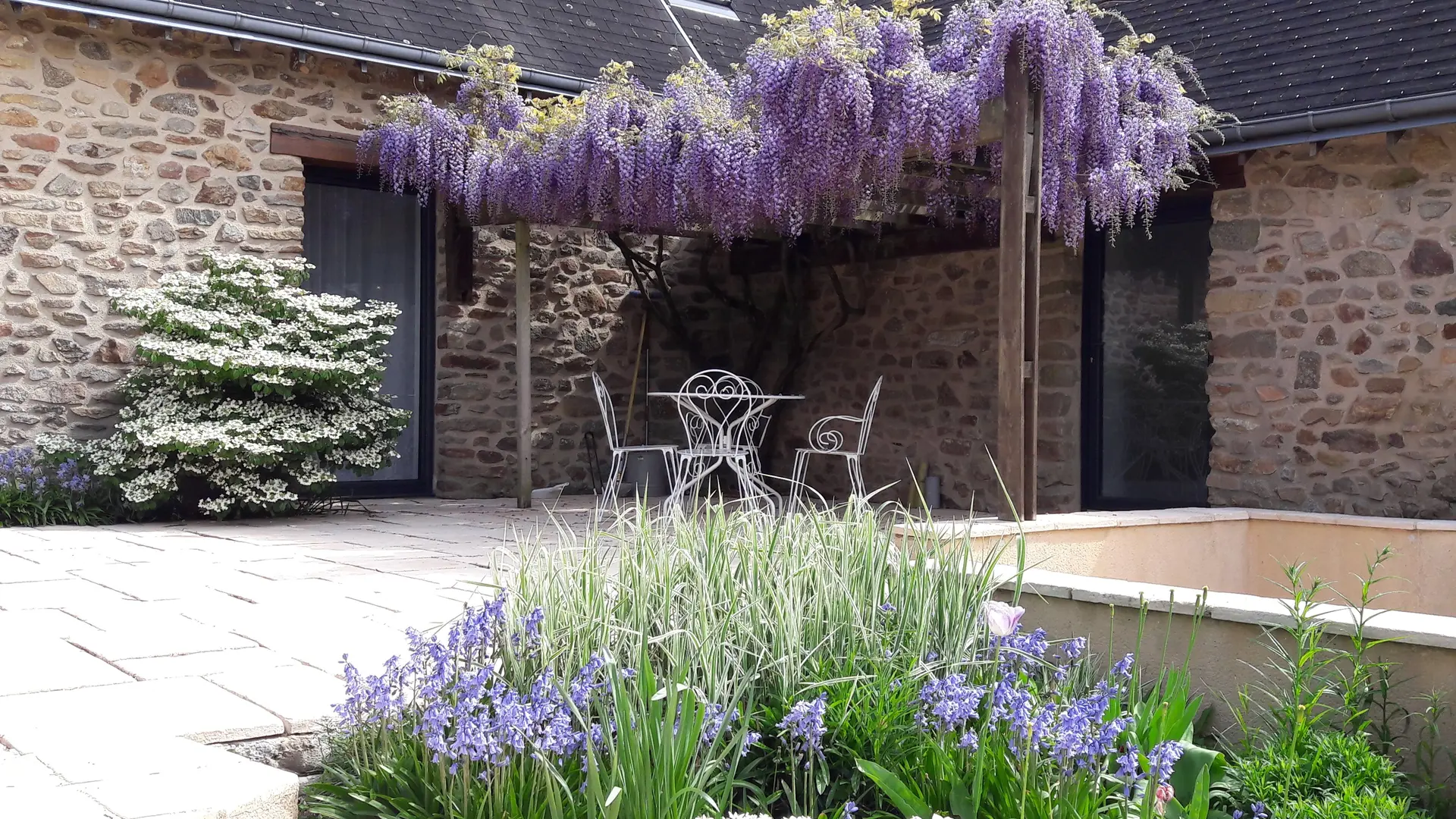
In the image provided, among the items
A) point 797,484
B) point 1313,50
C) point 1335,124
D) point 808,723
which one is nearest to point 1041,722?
point 808,723

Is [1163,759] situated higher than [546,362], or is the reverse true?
[546,362]

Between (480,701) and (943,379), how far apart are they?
5724 mm

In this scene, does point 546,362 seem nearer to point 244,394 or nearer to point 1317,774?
point 244,394

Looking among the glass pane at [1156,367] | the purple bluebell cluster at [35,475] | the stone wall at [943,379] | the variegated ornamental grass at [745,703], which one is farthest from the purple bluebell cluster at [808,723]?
the stone wall at [943,379]

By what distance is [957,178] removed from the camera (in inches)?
226

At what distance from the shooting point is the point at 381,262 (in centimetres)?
704

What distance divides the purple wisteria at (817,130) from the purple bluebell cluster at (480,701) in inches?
130

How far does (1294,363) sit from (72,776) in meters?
5.30

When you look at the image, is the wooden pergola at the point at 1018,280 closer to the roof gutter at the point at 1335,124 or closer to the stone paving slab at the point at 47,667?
the roof gutter at the point at 1335,124

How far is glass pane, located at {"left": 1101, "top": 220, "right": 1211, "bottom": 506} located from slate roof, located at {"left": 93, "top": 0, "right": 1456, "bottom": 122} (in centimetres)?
86

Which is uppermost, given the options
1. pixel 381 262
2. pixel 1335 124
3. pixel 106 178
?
pixel 1335 124

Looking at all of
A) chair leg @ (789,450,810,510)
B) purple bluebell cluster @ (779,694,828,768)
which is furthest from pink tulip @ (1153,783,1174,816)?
chair leg @ (789,450,810,510)

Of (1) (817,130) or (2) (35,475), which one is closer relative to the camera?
(1) (817,130)

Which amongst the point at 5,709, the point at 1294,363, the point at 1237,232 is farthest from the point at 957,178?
the point at 5,709
